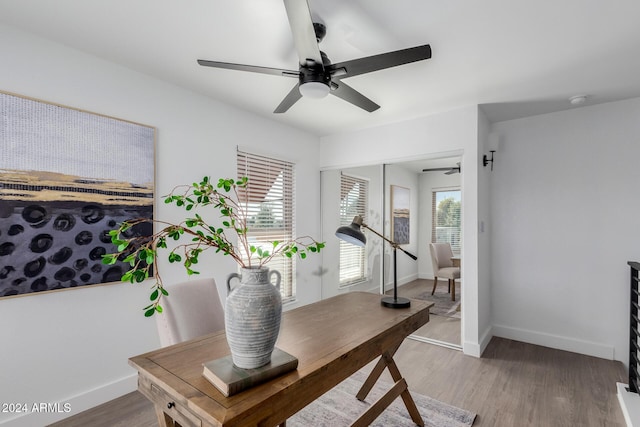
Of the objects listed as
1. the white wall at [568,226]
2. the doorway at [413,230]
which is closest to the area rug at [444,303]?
the doorway at [413,230]

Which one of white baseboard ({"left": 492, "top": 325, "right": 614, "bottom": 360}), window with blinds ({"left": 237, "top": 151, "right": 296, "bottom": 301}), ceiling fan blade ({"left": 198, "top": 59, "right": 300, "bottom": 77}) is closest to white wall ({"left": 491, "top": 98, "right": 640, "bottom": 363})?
white baseboard ({"left": 492, "top": 325, "right": 614, "bottom": 360})

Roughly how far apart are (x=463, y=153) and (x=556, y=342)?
222 cm

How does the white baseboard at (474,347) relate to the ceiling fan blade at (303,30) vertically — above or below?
below

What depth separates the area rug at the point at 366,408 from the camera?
2.09 metres

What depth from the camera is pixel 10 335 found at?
6.50 ft

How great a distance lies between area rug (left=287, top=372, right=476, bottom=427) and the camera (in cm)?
209

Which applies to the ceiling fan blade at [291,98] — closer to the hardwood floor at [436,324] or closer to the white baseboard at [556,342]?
the hardwood floor at [436,324]

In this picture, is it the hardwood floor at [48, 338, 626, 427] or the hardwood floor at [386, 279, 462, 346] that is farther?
the hardwood floor at [386, 279, 462, 346]

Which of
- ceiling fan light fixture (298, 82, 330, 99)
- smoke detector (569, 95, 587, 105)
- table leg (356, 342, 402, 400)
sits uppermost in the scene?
smoke detector (569, 95, 587, 105)

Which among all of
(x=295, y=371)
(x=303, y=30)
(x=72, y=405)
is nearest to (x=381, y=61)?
(x=303, y=30)

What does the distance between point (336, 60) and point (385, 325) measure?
6.01 ft

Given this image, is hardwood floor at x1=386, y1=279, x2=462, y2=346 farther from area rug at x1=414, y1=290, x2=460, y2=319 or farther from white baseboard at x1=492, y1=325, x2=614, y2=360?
white baseboard at x1=492, y1=325, x2=614, y2=360

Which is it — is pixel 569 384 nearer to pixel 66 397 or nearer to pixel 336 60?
pixel 336 60

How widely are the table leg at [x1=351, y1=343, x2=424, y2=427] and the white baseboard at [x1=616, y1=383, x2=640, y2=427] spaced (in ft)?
4.37
